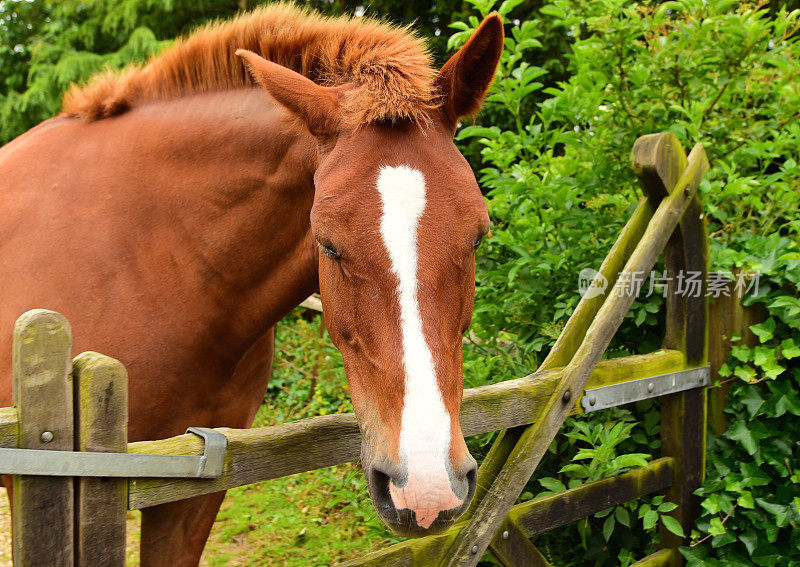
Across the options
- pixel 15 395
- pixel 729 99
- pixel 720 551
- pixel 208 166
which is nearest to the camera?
pixel 15 395

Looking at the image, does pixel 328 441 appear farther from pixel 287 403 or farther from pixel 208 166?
pixel 287 403

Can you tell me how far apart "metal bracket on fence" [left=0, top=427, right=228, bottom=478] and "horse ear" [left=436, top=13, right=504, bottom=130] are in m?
1.07

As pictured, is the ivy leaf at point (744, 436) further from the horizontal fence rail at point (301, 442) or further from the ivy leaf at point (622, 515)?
the horizontal fence rail at point (301, 442)

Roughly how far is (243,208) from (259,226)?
3.2 inches

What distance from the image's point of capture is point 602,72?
2797mm

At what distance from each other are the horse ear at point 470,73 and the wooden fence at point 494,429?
818 mm

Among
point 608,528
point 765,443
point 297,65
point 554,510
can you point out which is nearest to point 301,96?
point 297,65

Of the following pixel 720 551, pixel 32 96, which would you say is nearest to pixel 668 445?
pixel 720 551

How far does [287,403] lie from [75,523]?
4.86 m

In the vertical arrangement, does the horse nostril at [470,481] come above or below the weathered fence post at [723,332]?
above

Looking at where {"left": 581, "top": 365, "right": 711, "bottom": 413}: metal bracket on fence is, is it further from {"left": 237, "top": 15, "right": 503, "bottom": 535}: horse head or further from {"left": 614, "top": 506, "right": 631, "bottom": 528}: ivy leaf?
{"left": 237, "top": 15, "right": 503, "bottom": 535}: horse head

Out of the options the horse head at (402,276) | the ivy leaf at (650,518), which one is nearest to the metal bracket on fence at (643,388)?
the ivy leaf at (650,518)

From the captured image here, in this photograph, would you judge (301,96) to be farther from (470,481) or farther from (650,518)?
(650,518)

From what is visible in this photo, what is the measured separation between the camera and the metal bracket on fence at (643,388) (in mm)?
2133
